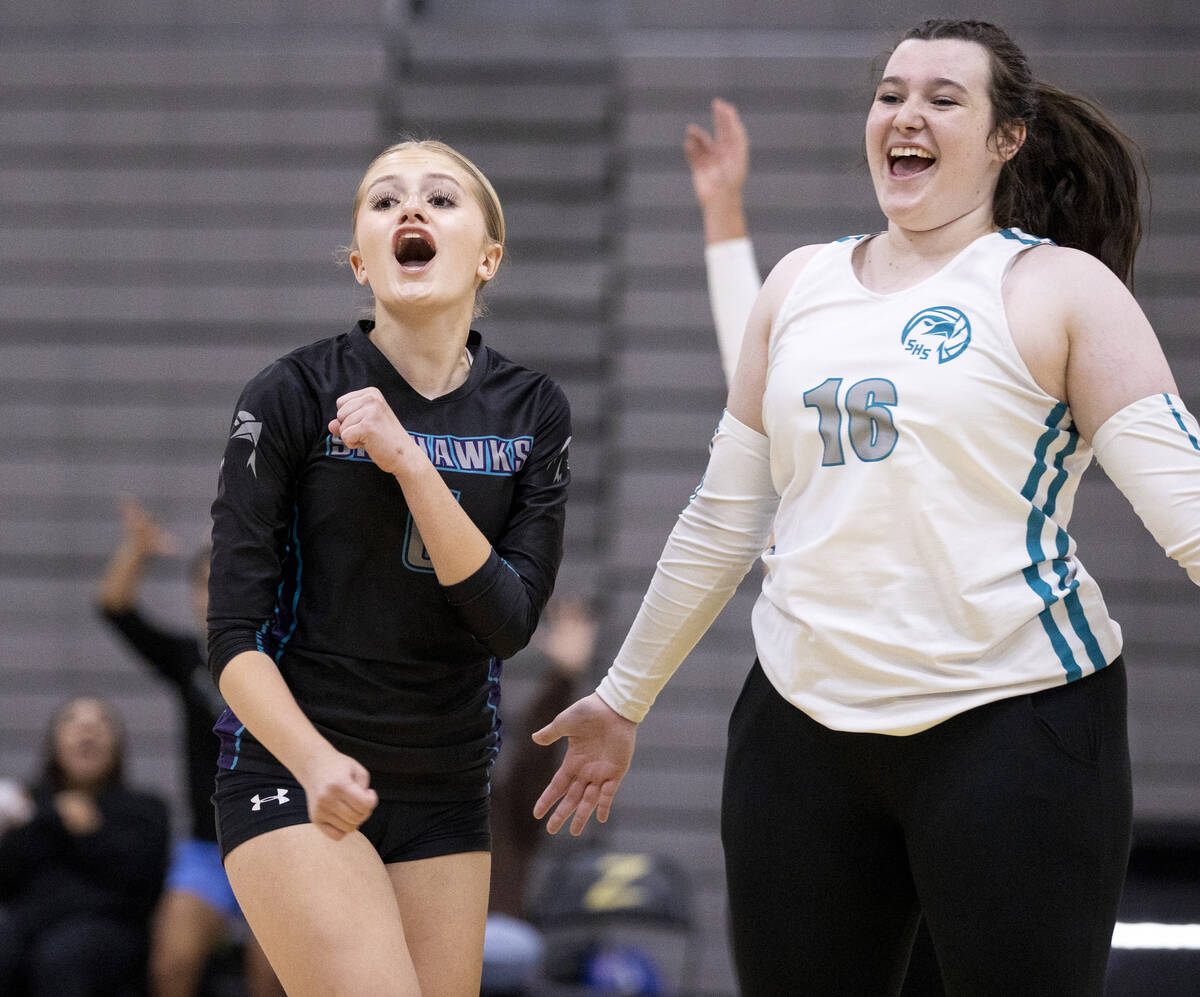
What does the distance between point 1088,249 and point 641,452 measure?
4.63m

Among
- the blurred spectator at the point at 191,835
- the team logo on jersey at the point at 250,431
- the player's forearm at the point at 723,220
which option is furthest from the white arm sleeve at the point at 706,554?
the blurred spectator at the point at 191,835

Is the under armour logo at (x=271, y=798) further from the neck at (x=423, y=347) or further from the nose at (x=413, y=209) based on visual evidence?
the nose at (x=413, y=209)

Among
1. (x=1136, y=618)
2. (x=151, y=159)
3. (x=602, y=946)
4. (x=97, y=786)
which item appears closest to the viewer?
(x=602, y=946)

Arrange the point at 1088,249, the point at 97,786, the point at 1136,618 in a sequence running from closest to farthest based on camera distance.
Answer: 1. the point at 1088,249
2. the point at 97,786
3. the point at 1136,618

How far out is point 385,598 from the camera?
2.35 meters

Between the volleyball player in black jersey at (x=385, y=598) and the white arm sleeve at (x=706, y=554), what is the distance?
0.20 metres

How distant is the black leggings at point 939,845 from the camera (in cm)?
197

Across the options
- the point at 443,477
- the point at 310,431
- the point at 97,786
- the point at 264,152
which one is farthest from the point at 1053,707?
the point at 264,152

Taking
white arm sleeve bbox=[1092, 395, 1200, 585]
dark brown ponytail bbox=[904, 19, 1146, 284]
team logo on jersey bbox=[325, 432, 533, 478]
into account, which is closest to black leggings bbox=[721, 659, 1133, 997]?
white arm sleeve bbox=[1092, 395, 1200, 585]

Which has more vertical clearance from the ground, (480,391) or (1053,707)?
(480,391)

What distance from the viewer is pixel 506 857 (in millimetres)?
5578

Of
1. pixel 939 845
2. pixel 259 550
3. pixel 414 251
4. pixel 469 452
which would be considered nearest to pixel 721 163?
pixel 414 251

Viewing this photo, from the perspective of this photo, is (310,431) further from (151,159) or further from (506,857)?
(151,159)

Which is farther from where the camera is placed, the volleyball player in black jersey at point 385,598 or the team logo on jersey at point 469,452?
the team logo on jersey at point 469,452
